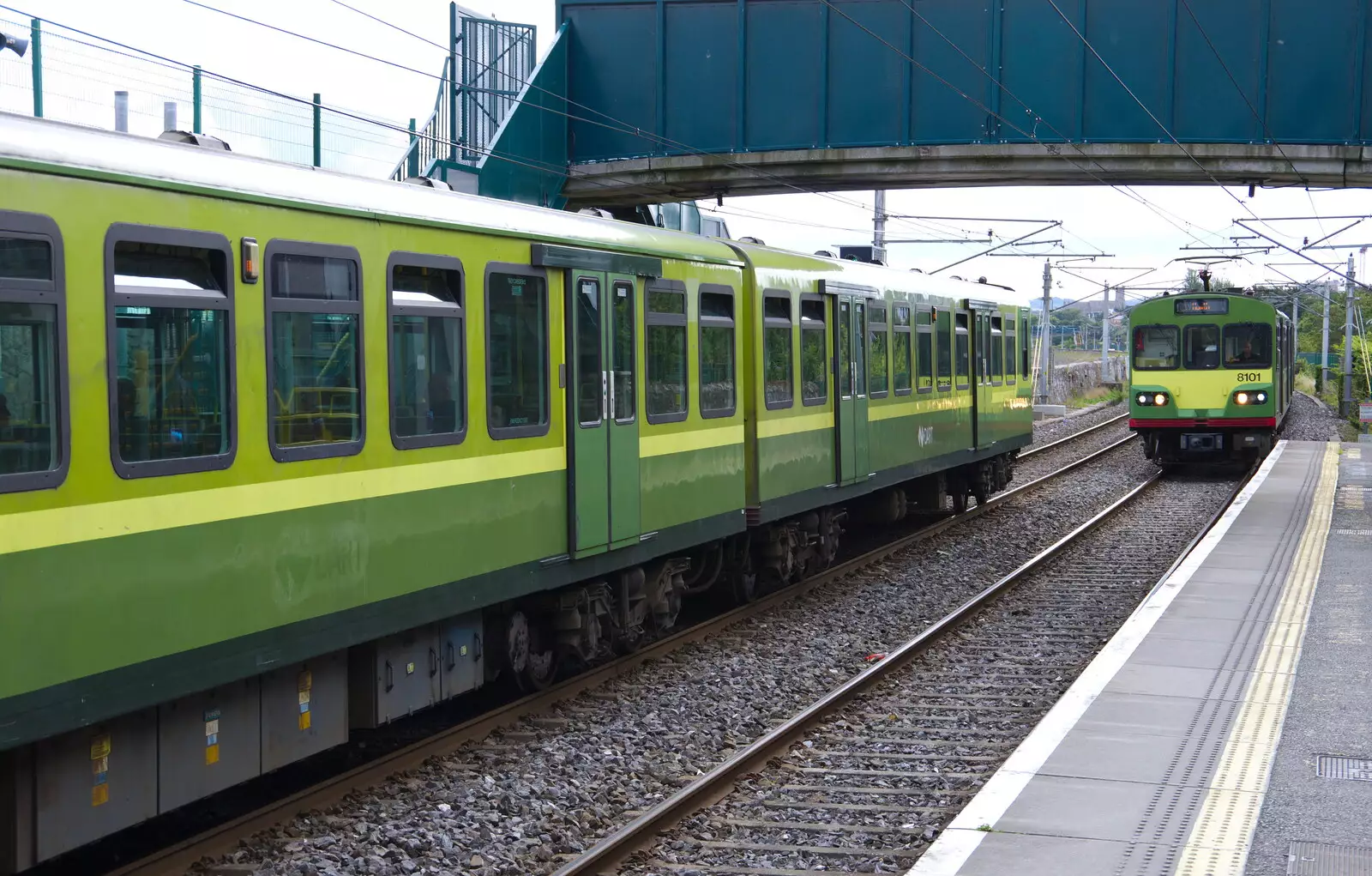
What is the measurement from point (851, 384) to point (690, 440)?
13.2 ft

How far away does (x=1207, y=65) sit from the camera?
21469 mm

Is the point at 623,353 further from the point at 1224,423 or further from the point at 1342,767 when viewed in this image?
the point at 1224,423

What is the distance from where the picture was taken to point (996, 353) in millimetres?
21062

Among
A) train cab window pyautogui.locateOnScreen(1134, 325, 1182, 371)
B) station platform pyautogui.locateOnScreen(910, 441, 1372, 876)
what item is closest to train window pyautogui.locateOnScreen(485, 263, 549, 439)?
station platform pyautogui.locateOnScreen(910, 441, 1372, 876)

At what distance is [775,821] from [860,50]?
17420 mm

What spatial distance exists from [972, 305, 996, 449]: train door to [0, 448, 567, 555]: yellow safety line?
12087 mm

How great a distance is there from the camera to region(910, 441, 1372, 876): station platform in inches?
229

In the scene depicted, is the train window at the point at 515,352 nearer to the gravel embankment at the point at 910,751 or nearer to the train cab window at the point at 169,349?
the train cab window at the point at 169,349

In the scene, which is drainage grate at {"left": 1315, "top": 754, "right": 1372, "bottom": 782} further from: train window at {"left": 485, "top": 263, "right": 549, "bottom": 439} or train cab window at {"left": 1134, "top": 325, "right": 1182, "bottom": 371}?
train cab window at {"left": 1134, "top": 325, "right": 1182, "bottom": 371}

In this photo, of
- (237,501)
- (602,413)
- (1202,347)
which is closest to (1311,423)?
(1202,347)

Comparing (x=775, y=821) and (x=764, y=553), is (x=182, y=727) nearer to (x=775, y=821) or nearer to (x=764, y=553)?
(x=775, y=821)

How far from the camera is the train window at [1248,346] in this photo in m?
26.1

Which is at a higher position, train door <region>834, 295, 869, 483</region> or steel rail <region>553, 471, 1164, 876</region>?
train door <region>834, 295, 869, 483</region>

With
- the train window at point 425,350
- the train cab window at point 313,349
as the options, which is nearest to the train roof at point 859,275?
the train window at point 425,350
